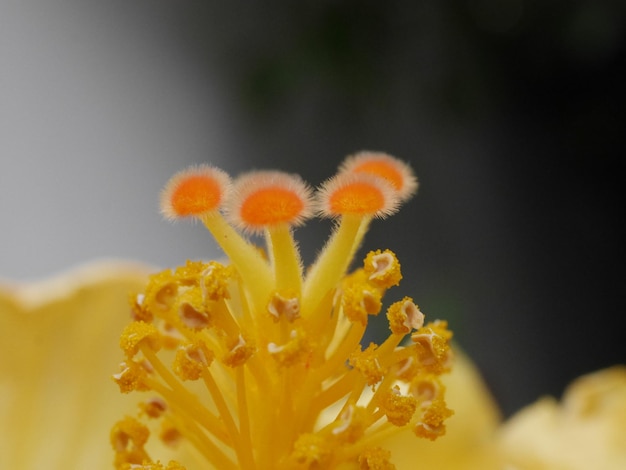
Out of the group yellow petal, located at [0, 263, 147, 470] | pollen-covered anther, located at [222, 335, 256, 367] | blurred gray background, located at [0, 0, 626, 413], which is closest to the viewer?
pollen-covered anther, located at [222, 335, 256, 367]

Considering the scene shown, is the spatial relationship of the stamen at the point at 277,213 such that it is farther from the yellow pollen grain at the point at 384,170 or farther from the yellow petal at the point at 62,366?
the yellow petal at the point at 62,366

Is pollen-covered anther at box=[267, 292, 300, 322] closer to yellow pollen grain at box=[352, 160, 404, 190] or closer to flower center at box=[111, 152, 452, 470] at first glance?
flower center at box=[111, 152, 452, 470]

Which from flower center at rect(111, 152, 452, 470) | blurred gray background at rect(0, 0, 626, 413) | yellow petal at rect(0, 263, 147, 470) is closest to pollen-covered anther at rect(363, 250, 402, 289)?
flower center at rect(111, 152, 452, 470)

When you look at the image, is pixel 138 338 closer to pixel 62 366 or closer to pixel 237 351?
pixel 237 351

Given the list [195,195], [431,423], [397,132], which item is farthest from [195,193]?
[397,132]

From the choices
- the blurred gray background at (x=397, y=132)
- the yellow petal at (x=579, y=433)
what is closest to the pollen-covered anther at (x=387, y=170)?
the yellow petal at (x=579, y=433)

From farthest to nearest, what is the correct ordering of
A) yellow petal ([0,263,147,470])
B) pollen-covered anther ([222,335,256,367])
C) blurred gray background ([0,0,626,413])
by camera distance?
blurred gray background ([0,0,626,413]) → yellow petal ([0,263,147,470]) → pollen-covered anther ([222,335,256,367])

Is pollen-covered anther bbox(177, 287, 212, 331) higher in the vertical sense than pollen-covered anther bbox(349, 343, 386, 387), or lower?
higher

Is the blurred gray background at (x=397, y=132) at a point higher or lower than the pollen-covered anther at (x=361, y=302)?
higher
